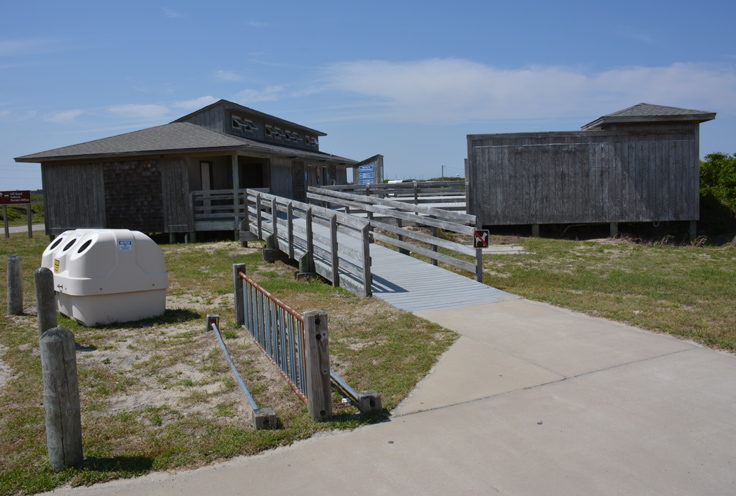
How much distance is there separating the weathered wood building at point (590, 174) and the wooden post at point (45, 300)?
15.0m

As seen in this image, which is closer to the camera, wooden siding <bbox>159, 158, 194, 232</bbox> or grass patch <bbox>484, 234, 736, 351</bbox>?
grass patch <bbox>484, 234, 736, 351</bbox>

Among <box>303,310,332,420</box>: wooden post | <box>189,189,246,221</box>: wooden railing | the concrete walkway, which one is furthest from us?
<box>189,189,246,221</box>: wooden railing

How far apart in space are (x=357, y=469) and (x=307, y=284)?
7.74 m

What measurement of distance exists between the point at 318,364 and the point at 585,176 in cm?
1761

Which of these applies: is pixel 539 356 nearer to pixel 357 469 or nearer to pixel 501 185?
pixel 357 469

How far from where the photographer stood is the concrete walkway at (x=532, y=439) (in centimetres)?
386

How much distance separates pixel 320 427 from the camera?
4.80m

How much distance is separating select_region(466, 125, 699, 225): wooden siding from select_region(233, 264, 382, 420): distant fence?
14.3m

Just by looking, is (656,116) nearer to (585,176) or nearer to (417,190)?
(585,176)

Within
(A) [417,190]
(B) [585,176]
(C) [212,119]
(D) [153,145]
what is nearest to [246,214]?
(D) [153,145]

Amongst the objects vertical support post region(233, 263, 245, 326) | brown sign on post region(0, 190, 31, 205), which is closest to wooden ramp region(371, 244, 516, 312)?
vertical support post region(233, 263, 245, 326)

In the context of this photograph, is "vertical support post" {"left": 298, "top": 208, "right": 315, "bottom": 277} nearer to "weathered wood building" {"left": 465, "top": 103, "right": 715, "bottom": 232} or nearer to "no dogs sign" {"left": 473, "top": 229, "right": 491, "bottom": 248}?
"no dogs sign" {"left": 473, "top": 229, "right": 491, "bottom": 248}

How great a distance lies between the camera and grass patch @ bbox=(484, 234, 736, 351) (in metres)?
8.01

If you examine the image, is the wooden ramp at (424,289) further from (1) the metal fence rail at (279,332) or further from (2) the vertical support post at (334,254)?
(1) the metal fence rail at (279,332)
